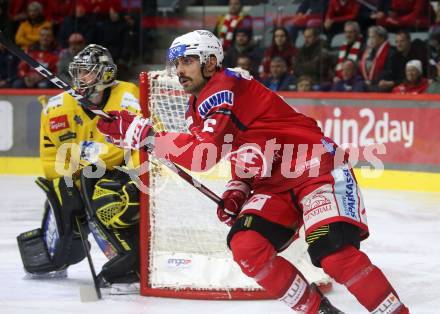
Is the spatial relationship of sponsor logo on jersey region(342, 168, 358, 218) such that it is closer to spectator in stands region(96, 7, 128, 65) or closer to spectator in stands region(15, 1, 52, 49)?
spectator in stands region(96, 7, 128, 65)

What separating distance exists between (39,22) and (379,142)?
4101 millimetres

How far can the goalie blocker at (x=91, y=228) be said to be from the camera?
429 centimetres

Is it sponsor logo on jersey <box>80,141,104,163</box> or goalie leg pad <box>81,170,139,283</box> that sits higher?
sponsor logo on jersey <box>80,141,104,163</box>

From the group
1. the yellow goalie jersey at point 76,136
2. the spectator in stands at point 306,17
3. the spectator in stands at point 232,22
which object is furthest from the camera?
the spectator in stands at point 232,22

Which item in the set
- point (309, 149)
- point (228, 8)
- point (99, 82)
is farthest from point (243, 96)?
point (228, 8)

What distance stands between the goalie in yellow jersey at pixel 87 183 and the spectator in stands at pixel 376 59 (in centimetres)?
408

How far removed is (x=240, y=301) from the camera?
4.17 m

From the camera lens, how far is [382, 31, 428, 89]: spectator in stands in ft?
26.6

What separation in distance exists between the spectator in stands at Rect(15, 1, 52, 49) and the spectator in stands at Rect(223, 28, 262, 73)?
2179 millimetres

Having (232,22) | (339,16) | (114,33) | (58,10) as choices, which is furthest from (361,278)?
(58,10)

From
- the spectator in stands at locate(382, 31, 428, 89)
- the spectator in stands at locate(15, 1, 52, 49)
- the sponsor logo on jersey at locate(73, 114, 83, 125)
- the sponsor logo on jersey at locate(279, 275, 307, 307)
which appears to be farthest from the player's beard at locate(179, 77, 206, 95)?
the spectator in stands at locate(15, 1, 52, 49)

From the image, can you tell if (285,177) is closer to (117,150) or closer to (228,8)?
(117,150)

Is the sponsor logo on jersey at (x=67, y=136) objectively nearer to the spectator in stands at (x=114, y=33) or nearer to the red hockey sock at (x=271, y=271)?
the red hockey sock at (x=271, y=271)

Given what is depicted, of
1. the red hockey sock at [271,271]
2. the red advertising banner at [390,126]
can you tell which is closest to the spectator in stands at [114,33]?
the red advertising banner at [390,126]
